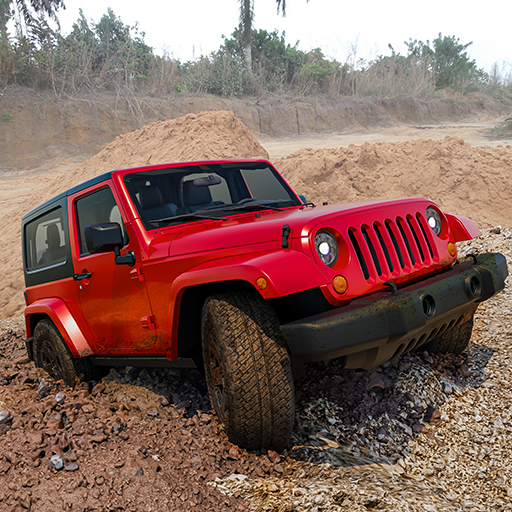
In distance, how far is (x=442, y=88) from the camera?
114 feet

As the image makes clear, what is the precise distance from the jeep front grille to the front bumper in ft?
0.46

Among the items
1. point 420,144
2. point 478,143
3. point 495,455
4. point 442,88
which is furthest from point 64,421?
point 442,88

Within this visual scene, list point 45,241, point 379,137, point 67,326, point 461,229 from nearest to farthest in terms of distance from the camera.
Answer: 1. point 461,229
2. point 67,326
3. point 45,241
4. point 379,137

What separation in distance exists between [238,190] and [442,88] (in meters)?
35.1

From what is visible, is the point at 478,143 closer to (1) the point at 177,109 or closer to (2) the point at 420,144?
(2) the point at 420,144

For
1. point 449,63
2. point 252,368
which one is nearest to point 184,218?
point 252,368

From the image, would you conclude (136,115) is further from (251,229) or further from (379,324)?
A: (379,324)

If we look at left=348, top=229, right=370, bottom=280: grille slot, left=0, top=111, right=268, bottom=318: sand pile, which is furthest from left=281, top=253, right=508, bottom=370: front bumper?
left=0, top=111, right=268, bottom=318: sand pile

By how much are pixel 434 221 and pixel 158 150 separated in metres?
9.87

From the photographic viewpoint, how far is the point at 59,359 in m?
4.12

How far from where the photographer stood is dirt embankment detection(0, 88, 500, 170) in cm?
2441

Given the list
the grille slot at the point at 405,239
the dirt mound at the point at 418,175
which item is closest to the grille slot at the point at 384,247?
the grille slot at the point at 405,239

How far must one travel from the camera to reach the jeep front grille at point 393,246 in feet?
9.18

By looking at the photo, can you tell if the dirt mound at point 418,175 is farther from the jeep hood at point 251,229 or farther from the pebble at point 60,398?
the pebble at point 60,398
